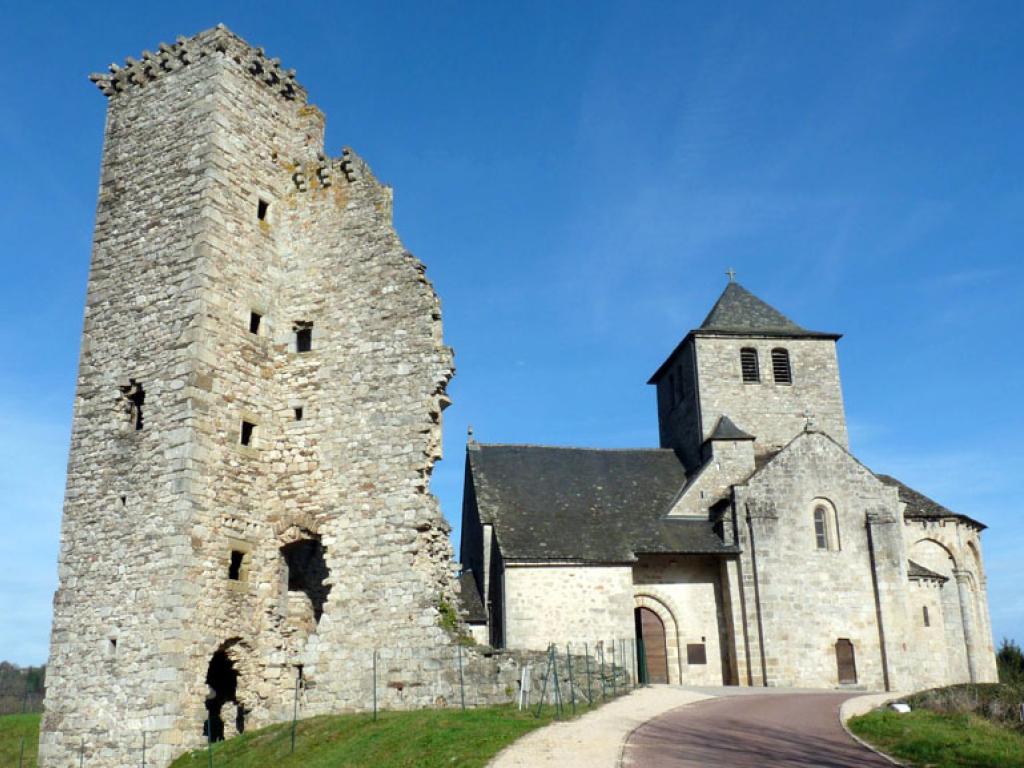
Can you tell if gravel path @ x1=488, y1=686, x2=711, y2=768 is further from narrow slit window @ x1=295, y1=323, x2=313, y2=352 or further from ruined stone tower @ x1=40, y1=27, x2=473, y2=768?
narrow slit window @ x1=295, y1=323, x2=313, y2=352

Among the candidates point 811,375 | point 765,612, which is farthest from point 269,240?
point 811,375

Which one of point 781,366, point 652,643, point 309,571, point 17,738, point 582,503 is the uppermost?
point 781,366

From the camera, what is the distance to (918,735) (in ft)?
40.9

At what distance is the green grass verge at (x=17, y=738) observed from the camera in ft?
79.4

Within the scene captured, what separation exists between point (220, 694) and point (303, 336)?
6.83 meters

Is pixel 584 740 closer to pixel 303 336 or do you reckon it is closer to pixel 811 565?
pixel 303 336

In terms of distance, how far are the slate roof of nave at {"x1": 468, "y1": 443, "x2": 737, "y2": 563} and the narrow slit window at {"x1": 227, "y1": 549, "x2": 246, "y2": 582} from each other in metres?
9.96

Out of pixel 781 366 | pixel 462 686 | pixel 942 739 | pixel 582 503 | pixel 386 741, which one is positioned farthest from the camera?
pixel 781 366

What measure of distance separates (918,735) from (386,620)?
844 cm

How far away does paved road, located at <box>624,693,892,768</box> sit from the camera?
11.0m

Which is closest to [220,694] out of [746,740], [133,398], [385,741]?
[133,398]

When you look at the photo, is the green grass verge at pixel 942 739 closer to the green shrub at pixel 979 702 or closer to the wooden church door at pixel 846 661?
the green shrub at pixel 979 702

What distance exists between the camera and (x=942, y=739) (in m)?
12.0

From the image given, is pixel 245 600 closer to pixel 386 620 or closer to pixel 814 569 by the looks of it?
pixel 386 620
